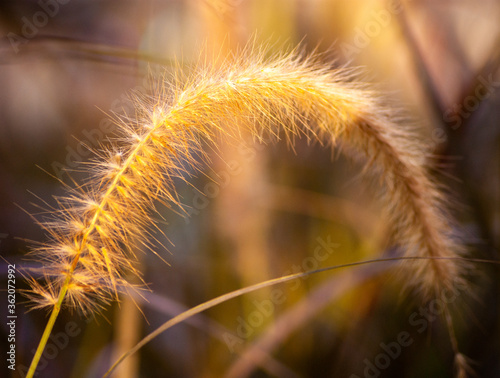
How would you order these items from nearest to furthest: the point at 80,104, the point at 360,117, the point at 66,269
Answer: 1. the point at 66,269
2. the point at 360,117
3. the point at 80,104

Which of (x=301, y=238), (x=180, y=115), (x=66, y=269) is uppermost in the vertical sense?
(x=180, y=115)

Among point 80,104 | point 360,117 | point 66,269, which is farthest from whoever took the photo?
point 80,104

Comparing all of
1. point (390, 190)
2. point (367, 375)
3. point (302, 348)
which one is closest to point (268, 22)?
point (390, 190)

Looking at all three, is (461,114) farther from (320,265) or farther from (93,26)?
(93,26)

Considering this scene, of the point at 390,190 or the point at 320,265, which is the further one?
the point at 320,265

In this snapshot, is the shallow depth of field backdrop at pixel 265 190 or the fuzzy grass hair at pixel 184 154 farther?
the shallow depth of field backdrop at pixel 265 190

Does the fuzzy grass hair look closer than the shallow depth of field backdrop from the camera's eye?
Yes

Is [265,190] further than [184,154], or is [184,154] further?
[265,190]

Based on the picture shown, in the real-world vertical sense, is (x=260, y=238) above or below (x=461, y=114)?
below
